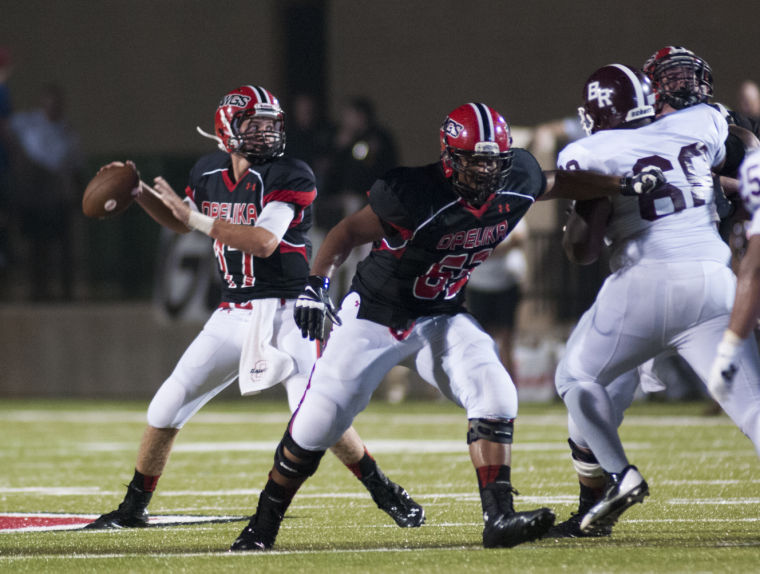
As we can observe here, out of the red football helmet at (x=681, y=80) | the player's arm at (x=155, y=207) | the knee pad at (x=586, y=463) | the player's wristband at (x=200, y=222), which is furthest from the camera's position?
the red football helmet at (x=681, y=80)

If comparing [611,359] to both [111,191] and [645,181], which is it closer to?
[645,181]

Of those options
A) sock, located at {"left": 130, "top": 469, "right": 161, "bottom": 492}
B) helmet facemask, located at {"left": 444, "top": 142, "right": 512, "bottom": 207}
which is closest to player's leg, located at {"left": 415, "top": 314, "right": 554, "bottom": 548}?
helmet facemask, located at {"left": 444, "top": 142, "right": 512, "bottom": 207}

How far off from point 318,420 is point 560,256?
9.08m

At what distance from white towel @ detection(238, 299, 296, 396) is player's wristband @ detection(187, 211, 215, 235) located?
473mm

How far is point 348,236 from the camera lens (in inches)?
208

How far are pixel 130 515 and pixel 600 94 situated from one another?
8.39 ft

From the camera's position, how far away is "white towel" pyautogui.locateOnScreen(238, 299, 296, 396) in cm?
605

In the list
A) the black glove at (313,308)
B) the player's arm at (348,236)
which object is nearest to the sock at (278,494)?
the black glove at (313,308)

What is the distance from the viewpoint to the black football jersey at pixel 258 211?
243 inches

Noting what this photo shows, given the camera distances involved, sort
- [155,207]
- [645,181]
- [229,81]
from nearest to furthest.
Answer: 1. [645,181]
2. [155,207]
3. [229,81]

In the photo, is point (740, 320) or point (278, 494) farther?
point (278, 494)

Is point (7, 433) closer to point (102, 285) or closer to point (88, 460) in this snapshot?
point (88, 460)

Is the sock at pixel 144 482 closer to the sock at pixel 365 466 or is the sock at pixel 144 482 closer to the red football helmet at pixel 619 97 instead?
the sock at pixel 365 466

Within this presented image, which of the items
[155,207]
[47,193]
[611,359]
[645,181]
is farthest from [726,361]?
[47,193]
